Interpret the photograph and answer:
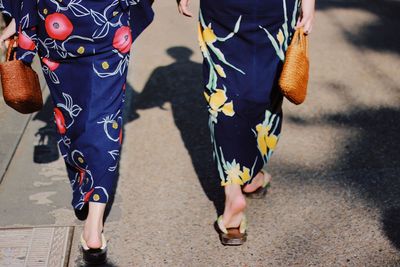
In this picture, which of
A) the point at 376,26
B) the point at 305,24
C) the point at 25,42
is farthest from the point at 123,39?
the point at 376,26

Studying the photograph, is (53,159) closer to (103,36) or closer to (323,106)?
(103,36)

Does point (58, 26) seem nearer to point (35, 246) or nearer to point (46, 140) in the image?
point (35, 246)

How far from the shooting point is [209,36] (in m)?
3.06

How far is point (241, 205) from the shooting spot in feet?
10.5

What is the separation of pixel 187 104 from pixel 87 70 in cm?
184

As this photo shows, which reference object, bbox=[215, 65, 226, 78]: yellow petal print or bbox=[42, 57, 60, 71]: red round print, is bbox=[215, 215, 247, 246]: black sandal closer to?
bbox=[215, 65, 226, 78]: yellow petal print

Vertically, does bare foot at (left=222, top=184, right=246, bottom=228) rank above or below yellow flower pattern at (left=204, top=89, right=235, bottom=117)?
below

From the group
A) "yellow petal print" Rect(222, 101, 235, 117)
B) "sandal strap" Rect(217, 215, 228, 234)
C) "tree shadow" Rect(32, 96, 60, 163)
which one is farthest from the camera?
"tree shadow" Rect(32, 96, 60, 163)

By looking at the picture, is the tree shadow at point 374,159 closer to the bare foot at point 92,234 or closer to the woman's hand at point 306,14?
the woman's hand at point 306,14

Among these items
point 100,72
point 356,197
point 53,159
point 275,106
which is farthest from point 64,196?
point 356,197

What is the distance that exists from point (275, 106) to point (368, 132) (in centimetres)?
134

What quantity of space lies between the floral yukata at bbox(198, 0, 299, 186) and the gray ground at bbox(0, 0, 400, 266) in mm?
376

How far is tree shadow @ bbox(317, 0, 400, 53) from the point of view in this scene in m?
5.68

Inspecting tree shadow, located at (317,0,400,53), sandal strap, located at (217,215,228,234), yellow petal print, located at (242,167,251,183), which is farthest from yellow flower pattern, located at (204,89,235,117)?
tree shadow, located at (317,0,400,53)
